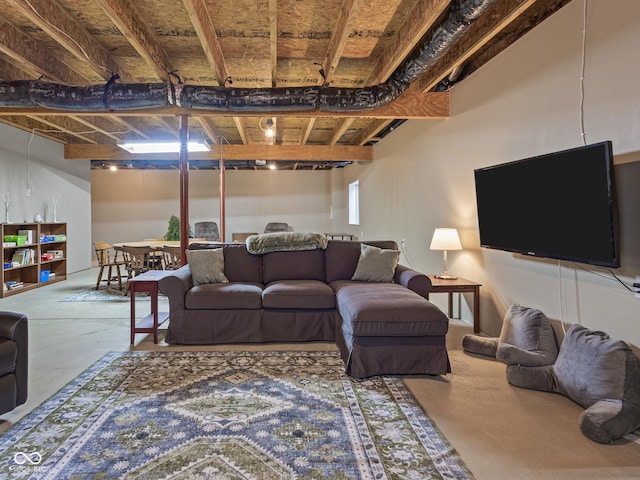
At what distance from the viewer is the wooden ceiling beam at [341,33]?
2832 mm

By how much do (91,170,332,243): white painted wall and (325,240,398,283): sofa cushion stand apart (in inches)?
267

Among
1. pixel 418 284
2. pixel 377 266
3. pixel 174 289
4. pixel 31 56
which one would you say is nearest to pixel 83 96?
pixel 31 56

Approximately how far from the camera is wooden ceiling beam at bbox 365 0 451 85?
9.26ft

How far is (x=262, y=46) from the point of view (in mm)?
3900

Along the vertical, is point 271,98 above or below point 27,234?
above

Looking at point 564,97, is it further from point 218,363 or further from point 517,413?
point 218,363

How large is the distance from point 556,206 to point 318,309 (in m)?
2.06

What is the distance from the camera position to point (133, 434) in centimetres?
200

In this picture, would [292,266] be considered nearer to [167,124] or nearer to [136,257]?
[136,257]

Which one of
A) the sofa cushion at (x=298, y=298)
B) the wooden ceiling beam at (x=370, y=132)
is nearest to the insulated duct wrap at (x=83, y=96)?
the sofa cushion at (x=298, y=298)

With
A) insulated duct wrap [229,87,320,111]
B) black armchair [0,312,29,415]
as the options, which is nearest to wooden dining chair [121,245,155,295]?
insulated duct wrap [229,87,320,111]

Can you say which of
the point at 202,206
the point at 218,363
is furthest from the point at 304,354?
the point at 202,206

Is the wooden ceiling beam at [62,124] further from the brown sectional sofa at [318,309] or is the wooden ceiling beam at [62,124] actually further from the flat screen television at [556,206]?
the flat screen television at [556,206]

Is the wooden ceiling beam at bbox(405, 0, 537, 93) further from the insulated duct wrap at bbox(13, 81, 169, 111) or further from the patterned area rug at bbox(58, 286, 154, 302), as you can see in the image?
the patterned area rug at bbox(58, 286, 154, 302)
